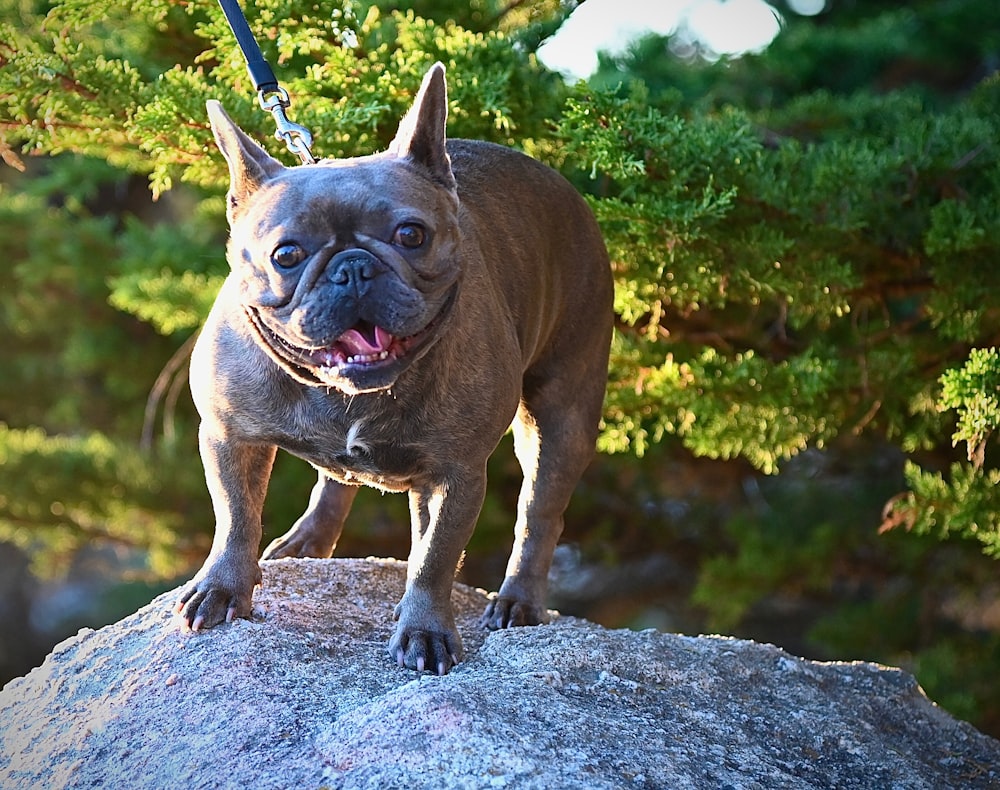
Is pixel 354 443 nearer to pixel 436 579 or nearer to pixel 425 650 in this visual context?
pixel 436 579

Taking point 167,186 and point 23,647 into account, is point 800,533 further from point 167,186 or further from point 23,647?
point 23,647

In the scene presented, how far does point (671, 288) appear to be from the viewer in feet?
16.0

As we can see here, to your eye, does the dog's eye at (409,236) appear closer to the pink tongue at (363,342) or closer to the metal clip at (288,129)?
the pink tongue at (363,342)

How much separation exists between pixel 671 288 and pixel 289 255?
2.04 metres

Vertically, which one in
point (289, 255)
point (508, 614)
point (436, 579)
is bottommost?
point (508, 614)

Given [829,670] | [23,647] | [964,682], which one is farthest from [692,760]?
[23,647]

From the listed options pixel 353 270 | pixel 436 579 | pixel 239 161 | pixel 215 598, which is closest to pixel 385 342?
pixel 353 270

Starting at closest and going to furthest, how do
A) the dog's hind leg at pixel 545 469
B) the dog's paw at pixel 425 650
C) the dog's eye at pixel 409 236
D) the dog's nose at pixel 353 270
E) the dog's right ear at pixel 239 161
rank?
the dog's nose at pixel 353 270, the dog's eye at pixel 409 236, the dog's right ear at pixel 239 161, the dog's paw at pixel 425 650, the dog's hind leg at pixel 545 469

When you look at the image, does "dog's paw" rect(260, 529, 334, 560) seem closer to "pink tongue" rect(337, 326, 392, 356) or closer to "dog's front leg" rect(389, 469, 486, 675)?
"dog's front leg" rect(389, 469, 486, 675)

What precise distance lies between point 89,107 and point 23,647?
10.6 metres

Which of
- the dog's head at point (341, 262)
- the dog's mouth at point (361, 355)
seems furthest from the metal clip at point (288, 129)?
the dog's mouth at point (361, 355)

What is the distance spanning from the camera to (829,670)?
412 centimetres

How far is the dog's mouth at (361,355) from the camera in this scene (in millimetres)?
3133

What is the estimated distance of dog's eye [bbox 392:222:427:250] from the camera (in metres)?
3.20
